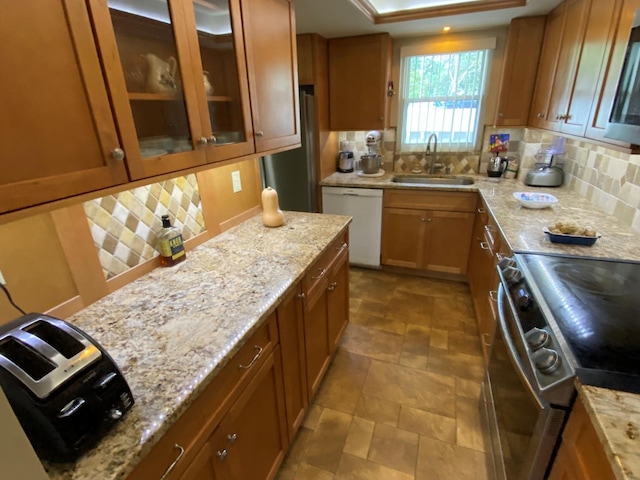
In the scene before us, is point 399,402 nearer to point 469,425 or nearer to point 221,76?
point 469,425

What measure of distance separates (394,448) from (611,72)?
2054mm

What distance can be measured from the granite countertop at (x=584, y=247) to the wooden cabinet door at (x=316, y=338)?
987 mm

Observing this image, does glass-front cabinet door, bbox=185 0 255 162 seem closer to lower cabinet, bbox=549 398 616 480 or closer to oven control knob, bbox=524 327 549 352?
oven control knob, bbox=524 327 549 352

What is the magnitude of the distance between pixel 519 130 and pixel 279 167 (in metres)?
2.25

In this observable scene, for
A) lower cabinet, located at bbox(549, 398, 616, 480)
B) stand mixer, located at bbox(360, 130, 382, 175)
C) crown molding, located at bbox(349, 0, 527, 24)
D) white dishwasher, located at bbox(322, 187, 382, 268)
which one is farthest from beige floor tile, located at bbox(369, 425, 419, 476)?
crown molding, located at bbox(349, 0, 527, 24)

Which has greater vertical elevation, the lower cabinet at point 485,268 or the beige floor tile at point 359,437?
the lower cabinet at point 485,268

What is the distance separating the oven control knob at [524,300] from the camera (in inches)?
45.9

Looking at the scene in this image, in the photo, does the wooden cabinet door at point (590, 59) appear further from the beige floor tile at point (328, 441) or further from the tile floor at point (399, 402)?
the beige floor tile at point (328, 441)

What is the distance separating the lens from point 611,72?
152 centimetres

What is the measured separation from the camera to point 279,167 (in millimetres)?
3031

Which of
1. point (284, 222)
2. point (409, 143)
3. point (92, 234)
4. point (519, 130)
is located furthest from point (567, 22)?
point (92, 234)

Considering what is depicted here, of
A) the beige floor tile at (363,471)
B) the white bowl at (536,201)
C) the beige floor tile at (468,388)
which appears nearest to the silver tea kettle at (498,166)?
the white bowl at (536,201)

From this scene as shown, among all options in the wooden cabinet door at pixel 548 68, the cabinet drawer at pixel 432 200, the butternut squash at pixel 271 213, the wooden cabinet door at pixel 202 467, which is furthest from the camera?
the cabinet drawer at pixel 432 200

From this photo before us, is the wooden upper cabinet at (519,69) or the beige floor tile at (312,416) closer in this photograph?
the beige floor tile at (312,416)
